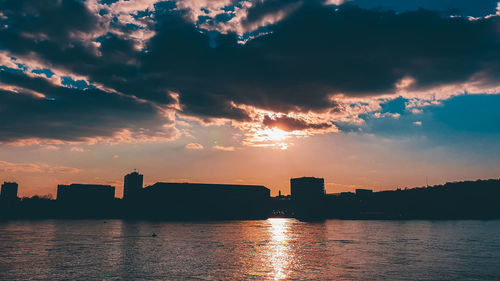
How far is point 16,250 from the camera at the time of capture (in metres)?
73.5

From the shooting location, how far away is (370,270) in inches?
2087

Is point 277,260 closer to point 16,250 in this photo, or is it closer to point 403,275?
point 403,275

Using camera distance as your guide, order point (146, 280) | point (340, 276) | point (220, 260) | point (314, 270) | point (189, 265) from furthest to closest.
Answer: point (220, 260)
point (189, 265)
point (314, 270)
point (340, 276)
point (146, 280)

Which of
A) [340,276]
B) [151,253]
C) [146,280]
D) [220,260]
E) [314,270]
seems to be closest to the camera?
[146,280]

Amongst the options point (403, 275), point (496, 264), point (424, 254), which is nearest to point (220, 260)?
point (403, 275)

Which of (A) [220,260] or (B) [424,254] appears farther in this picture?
(B) [424,254]

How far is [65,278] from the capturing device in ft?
149

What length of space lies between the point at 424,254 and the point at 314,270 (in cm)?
3123

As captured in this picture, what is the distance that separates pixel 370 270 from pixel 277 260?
15939mm

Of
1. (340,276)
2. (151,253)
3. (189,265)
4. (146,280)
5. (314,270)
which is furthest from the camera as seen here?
(151,253)

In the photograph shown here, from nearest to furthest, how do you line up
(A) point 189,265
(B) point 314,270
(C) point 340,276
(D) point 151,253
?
1. (C) point 340,276
2. (B) point 314,270
3. (A) point 189,265
4. (D) point 151,253

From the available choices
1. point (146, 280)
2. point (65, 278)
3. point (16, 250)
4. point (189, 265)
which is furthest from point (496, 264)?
point (16, 250)

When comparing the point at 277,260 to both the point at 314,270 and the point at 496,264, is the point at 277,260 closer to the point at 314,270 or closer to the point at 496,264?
the point at 314,270

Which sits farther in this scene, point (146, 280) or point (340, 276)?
point (340, 276)
